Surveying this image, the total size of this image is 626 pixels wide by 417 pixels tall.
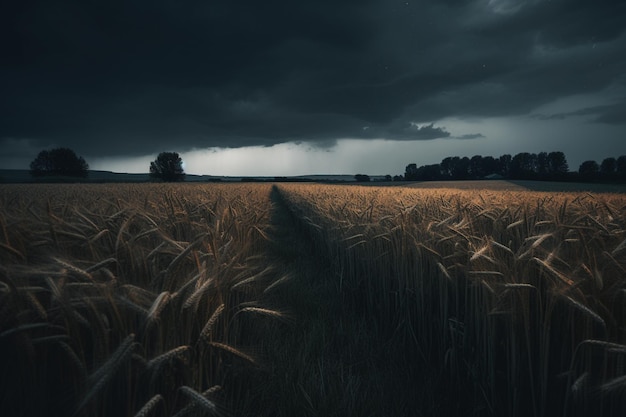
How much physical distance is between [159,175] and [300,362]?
301ft

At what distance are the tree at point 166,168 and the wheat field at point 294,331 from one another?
293ft

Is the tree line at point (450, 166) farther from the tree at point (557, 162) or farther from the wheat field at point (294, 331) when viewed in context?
the wheat field at point (294, 331)

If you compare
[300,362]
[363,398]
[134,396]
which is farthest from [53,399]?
[363,398]

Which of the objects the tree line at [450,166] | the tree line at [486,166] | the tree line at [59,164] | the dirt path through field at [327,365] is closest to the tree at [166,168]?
the tree line at [450,166]

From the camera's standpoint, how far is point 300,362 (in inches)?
82.1

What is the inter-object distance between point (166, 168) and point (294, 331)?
91412 mm

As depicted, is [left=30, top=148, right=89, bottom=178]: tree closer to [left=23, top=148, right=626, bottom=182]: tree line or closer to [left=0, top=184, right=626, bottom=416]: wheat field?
[left=23, top=148, right=626, bottom=182]: tree line

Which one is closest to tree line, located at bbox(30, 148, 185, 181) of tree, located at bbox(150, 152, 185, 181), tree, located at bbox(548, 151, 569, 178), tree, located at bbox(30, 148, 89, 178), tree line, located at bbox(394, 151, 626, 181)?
tree, located at bbox(30, 148, 89, 178)

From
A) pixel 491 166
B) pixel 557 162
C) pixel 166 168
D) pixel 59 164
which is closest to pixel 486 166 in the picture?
pixel 491 166

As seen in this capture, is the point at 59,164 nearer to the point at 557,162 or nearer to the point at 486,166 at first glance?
the point at 486,166

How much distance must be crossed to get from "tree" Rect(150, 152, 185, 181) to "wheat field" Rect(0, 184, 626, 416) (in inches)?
3519

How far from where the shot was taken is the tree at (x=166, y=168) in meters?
83.4

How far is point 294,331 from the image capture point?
2678mm

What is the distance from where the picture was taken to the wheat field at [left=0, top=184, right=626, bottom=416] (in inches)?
45.6
